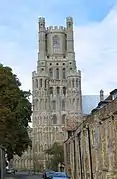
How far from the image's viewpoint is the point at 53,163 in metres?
144

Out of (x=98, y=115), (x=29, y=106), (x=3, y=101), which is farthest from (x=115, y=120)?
(x=29, y=106)

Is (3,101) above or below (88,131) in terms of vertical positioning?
above

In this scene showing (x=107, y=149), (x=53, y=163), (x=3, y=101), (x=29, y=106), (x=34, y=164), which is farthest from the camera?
(x=34, y=164)

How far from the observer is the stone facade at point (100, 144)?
33656 mm

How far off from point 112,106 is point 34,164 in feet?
541

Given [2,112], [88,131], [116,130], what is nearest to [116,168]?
[116,130]

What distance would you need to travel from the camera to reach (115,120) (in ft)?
107

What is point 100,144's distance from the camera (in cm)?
3962

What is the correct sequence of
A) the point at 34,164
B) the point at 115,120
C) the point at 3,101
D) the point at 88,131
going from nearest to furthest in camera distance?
the point at 115,120
the point at 88,131
the point at 3,101
the point at 34,164

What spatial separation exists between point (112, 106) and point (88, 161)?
15.8 meters

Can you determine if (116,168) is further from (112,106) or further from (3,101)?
(3,101)

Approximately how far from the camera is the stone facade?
3366 cm

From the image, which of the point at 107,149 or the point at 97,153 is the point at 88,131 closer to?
the point at 97,153

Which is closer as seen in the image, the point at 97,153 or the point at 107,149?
the point at 107,149
